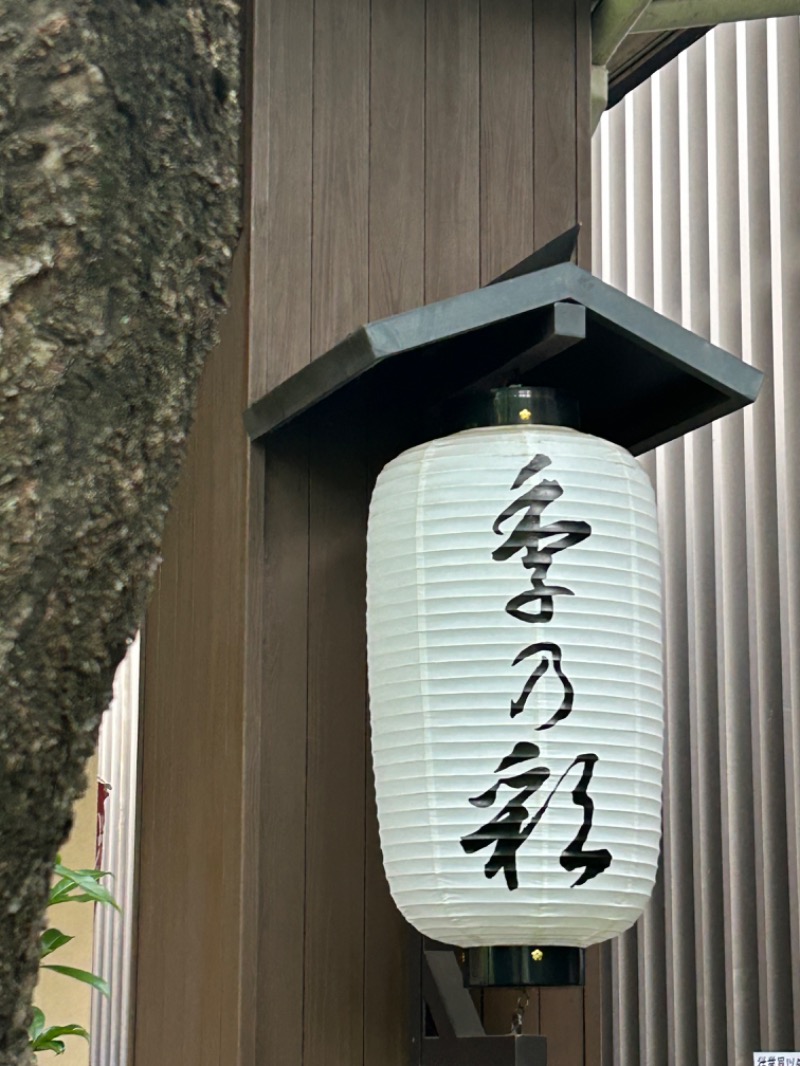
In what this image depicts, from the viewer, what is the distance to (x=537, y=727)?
9.76 ft

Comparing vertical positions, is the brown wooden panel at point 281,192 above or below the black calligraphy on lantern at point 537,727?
above

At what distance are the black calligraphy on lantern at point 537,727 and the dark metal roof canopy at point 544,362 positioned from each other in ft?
1.12

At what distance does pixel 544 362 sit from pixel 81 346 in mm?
2801

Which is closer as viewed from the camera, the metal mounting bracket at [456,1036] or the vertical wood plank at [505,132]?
the metal mounting bracket at [456,1036]

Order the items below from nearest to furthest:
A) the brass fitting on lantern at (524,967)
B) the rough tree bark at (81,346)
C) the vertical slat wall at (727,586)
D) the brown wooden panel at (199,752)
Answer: the rough tree bark at (81,346) → the brass fitting on lantern at (524,967) → the brown wooden panel at (199,752) → the vertical slat wall at (727,586)

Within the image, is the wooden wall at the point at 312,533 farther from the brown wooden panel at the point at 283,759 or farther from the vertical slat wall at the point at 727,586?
the vertical slat wall at the point at 727,586

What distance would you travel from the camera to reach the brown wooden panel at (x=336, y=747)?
11.5 ft

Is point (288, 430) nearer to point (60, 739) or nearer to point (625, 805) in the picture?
point (625, 805)

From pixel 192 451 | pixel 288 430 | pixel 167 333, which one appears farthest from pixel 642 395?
pixel 167 333

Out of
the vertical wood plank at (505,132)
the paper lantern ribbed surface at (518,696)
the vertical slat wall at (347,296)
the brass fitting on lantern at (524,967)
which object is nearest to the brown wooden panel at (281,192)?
the vertical slat wall at (347,296)

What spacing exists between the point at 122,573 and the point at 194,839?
10.1 feet

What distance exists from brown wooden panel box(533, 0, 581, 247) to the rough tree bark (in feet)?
10.8

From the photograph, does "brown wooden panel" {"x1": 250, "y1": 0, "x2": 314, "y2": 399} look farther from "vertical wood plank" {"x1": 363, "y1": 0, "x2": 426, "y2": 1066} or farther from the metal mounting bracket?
the metal mounting bracket

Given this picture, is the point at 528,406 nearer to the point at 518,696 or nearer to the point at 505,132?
the point at 518,696
